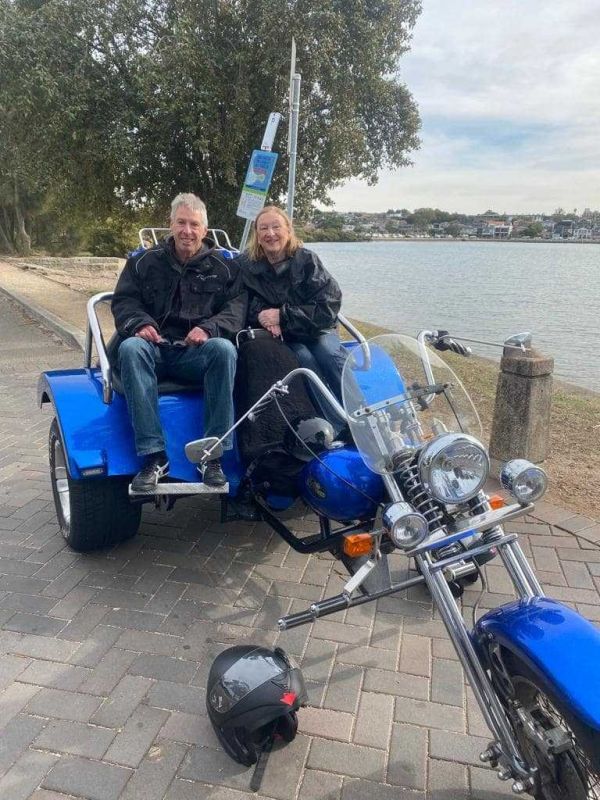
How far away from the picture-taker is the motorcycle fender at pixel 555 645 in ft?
4.98

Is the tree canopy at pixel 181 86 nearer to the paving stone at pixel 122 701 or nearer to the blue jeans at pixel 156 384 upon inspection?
the blue jeans at pixel 156 384

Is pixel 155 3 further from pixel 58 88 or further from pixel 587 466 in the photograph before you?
pixel 587 466

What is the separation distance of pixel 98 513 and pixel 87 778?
4.64 ft

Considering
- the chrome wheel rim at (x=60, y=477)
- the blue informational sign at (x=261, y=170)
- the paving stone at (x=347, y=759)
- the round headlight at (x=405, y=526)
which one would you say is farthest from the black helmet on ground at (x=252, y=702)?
the blue informational sign at (x=261, y=170)

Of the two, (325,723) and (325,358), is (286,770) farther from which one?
(325,358)

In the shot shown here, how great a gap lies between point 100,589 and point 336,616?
1.20 metres

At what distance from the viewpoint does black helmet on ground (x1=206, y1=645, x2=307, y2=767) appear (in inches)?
79.2

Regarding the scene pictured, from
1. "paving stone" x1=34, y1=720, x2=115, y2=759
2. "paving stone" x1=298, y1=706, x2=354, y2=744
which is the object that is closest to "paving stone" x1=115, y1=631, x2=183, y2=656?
"paving stone" x1=34, y1=720, x2=115, y2=759

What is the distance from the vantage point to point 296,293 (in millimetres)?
3750

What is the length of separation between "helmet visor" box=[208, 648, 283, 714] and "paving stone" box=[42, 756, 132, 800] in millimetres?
384

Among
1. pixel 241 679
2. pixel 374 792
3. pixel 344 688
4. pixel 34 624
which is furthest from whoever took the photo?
pixel 34 624

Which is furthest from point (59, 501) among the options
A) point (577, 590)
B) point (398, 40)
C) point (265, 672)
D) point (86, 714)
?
point (398, 40)

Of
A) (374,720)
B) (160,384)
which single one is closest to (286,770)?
(374,720)

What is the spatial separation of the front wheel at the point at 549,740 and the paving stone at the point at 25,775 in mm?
1547
